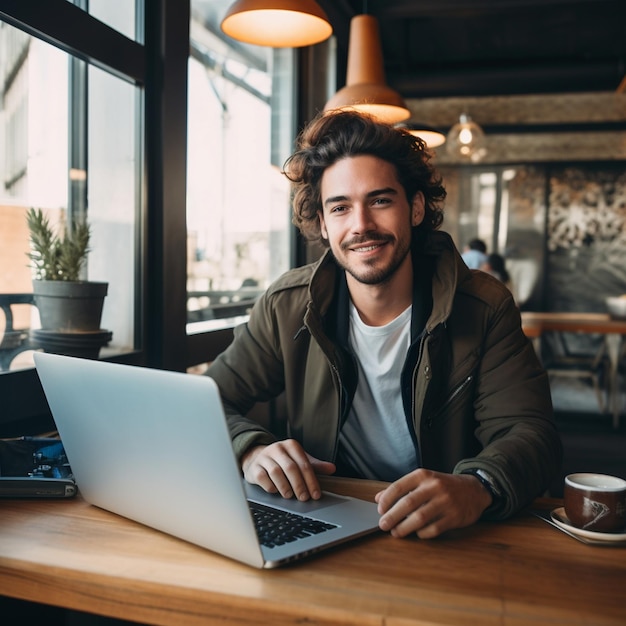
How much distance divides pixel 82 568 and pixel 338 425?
2.72 feet

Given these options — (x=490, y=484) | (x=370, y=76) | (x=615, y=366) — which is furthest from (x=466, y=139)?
(x=490, y=484)

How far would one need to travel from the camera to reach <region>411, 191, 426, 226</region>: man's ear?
2.00m

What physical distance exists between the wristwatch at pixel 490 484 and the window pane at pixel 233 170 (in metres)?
1.71

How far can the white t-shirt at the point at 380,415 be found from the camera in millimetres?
1732

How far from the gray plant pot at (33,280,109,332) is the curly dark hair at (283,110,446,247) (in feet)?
2.19

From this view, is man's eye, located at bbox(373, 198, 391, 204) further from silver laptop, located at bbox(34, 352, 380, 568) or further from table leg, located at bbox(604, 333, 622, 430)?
table leg, located at bbox(604, 333, 622, 430)

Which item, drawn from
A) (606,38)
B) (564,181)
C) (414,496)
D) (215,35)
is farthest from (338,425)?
(564,181)

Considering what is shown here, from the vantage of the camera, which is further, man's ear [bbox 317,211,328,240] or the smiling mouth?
man's ear [bbox 317,211,328,240]

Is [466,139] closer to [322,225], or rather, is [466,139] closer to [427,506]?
[322,225]

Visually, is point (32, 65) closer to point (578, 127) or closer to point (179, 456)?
point (179, 456)

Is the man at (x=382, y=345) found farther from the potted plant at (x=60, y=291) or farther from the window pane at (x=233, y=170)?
the window pane at (x=233, y=170)

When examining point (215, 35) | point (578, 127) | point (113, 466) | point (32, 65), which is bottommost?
point (113, 466)

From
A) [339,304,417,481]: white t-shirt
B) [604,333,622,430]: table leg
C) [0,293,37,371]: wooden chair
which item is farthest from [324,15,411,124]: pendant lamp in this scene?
[604,333,622,430]: table leg

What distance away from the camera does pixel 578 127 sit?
25.4 feet
